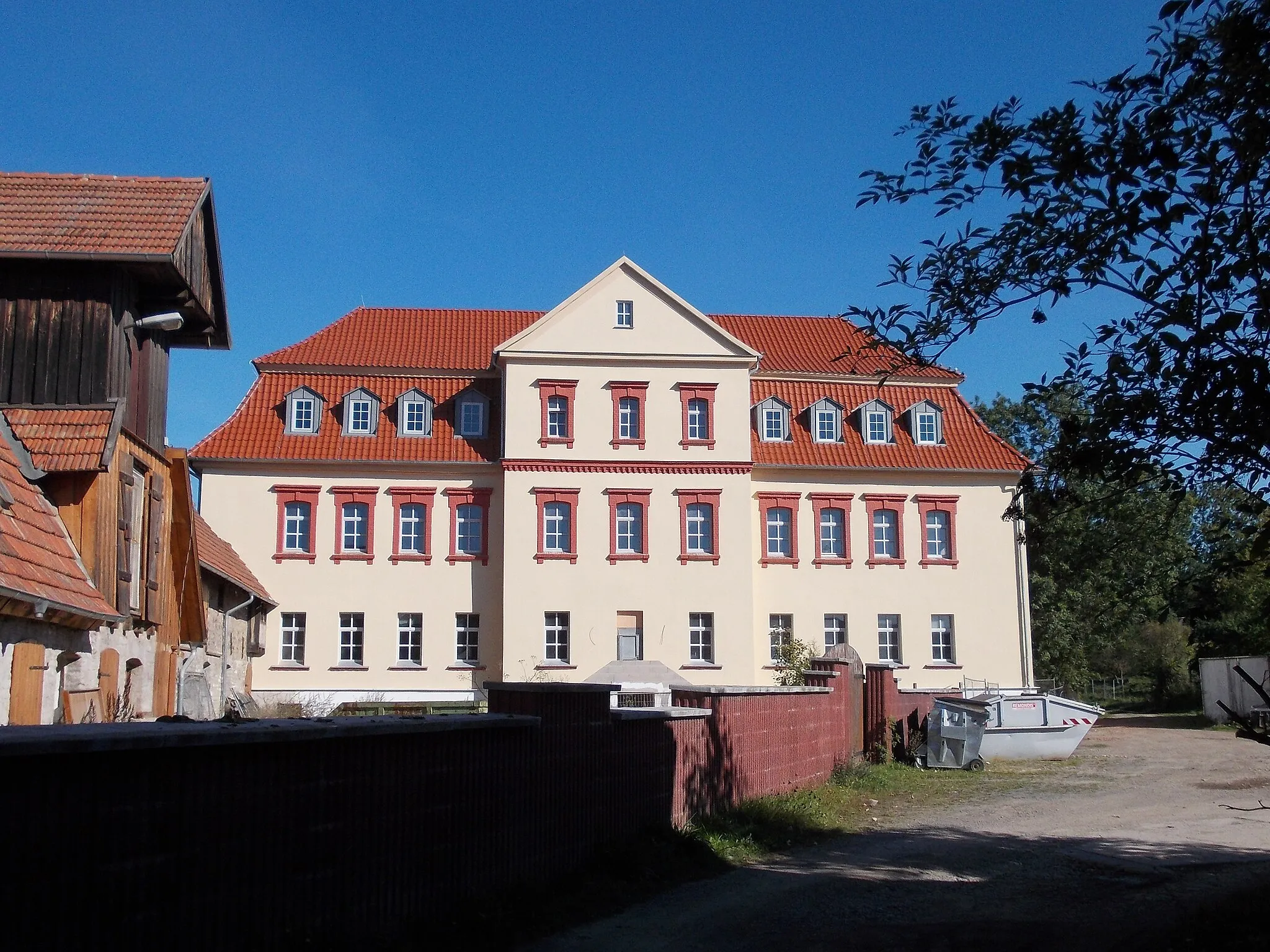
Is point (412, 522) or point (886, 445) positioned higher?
point (886, 445)

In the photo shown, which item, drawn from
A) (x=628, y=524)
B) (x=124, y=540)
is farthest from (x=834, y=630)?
(x=124, y=540)

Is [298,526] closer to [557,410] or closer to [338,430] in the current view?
[338,430]

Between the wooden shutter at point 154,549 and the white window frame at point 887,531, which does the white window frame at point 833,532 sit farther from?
the wooden shutter at point 154,549

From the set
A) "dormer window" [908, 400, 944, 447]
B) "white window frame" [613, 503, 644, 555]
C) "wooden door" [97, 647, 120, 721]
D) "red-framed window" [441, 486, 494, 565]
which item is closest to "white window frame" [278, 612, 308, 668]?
"red-framed window" [441, 486, 494, 565]

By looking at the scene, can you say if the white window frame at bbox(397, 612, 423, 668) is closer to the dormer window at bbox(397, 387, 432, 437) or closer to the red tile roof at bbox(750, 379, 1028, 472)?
the dormer window at bbox(397, 387, 432, 437)

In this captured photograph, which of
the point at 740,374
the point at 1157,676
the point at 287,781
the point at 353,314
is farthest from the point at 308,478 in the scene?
the point at 1157,676

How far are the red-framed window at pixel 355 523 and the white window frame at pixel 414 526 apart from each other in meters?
0.87

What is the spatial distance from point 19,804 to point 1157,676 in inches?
2161

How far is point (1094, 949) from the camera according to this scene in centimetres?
827

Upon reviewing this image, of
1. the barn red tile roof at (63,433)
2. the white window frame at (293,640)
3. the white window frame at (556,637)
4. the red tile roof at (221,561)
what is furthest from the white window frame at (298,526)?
the barn red tile roof at (63,433)

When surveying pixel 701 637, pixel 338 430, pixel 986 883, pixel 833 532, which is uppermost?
pixel 338 430

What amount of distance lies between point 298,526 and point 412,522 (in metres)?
3.34

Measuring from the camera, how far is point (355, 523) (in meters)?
37.4

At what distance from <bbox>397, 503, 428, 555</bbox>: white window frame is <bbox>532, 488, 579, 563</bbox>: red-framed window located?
11.7 ft
